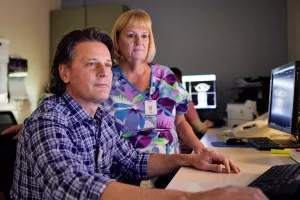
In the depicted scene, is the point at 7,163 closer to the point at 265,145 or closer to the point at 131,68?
the point at 131,68

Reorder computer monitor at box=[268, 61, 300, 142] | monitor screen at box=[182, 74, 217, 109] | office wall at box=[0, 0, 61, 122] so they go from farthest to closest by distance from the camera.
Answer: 1. monitor screen at box=[182, 74, 217, 109]
2. office wall at box=[0, 0, 61, 122]
3. computer monitor at box=[268, 61, 300, 142]

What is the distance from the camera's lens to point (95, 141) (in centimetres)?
120

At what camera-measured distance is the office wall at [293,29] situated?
3.59 m

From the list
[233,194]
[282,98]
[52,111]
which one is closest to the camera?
[233,194]

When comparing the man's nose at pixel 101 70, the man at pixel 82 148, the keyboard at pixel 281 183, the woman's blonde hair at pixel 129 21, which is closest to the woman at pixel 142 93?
the woman's blonde hair at pixel 129 21

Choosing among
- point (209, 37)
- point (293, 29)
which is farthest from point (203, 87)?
point (293, 29)

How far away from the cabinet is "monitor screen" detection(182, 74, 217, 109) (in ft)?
4.06

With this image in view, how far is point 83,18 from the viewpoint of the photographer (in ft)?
14.8

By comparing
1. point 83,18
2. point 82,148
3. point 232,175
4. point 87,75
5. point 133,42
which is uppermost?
point 83,18

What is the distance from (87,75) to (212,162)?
A: 1.92 ft

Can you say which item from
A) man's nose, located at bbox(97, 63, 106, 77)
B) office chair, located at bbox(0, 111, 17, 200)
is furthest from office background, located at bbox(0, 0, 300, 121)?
man's nose, located at bbox(97, 63, 106, 77)

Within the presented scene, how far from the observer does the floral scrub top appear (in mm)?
1698

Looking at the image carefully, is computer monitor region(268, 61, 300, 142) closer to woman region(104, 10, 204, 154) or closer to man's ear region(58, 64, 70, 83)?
woman region(104, 10, 204, 154)

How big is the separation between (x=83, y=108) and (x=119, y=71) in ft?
2.17
